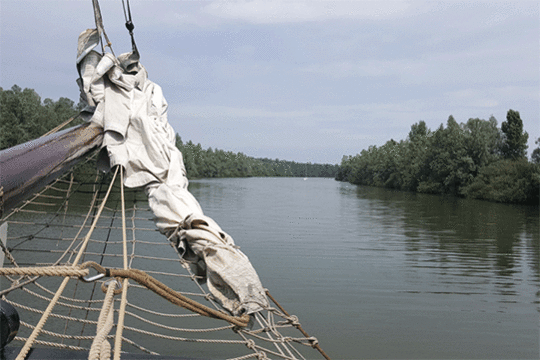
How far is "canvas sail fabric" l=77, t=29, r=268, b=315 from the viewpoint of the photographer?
6.40 feet

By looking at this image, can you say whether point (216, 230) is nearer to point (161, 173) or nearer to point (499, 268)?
point (161, 173)

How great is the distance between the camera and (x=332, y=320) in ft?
18.1

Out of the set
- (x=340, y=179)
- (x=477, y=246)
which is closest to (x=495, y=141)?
(x=477, y=246)

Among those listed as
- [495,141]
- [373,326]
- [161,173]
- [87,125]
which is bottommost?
[373,326]

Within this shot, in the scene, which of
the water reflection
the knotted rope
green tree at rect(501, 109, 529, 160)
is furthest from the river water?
green tree at rect(501, 109, 529, 160)

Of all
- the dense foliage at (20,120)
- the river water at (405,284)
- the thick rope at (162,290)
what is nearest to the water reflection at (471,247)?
the river water at (405,284)

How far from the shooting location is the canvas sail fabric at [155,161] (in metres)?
1.95

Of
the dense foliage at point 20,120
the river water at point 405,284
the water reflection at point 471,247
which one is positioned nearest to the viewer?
the river water at point 405,284

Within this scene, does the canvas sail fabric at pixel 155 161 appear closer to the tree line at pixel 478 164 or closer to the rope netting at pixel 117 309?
the rope netting at pixel 117 309

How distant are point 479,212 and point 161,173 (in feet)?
61.9

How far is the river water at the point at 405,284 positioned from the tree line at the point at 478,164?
11.5 m

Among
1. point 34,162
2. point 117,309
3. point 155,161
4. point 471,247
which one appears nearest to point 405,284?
point 471,247

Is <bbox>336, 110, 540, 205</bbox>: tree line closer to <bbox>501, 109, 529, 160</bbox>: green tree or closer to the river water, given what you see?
<bbox>501, 109, 529, 160</bbox>: green tree

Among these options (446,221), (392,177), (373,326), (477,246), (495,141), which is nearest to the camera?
(373,326)
